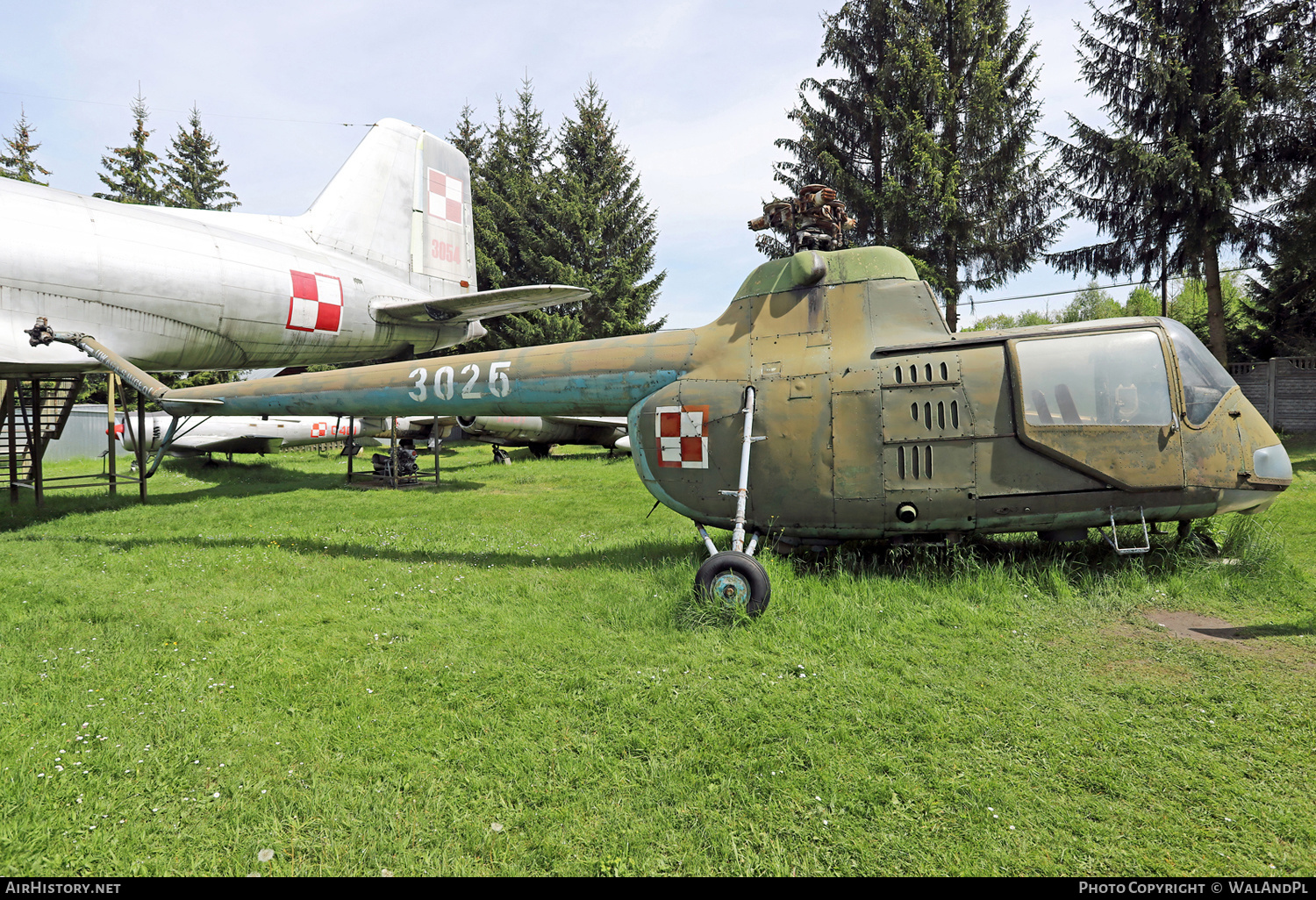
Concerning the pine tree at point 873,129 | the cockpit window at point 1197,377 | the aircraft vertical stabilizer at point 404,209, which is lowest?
the cockpit window at point 1197,377

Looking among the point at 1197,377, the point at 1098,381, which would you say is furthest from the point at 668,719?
the point at 1197,377

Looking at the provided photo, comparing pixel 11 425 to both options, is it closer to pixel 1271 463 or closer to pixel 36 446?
pixel 36 446

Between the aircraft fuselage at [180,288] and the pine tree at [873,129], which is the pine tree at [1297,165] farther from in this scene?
the aircraft fuselage at [180,288]

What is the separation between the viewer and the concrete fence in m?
20.6

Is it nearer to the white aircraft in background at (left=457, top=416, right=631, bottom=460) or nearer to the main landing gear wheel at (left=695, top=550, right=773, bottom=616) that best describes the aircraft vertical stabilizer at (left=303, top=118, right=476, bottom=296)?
the white aircraft in background at (left=457, top=416, right=631, bottom=460)

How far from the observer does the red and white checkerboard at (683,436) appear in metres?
6.49

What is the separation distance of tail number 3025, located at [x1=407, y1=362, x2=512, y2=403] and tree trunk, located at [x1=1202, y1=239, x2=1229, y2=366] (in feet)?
70.3

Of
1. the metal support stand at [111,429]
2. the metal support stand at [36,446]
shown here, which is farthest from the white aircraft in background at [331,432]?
the metal support stand at [36,446]

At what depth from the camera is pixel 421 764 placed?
3.38 meters

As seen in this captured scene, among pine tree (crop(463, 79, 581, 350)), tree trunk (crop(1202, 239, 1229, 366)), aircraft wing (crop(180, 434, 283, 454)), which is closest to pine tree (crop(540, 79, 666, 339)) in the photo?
pine tree (crop(463, 79, 581, 350))

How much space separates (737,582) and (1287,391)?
25620mm

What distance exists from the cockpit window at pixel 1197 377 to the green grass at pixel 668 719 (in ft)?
4.69

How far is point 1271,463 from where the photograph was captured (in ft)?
18.6

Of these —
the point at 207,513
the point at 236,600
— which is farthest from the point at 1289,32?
the point at 207,513
